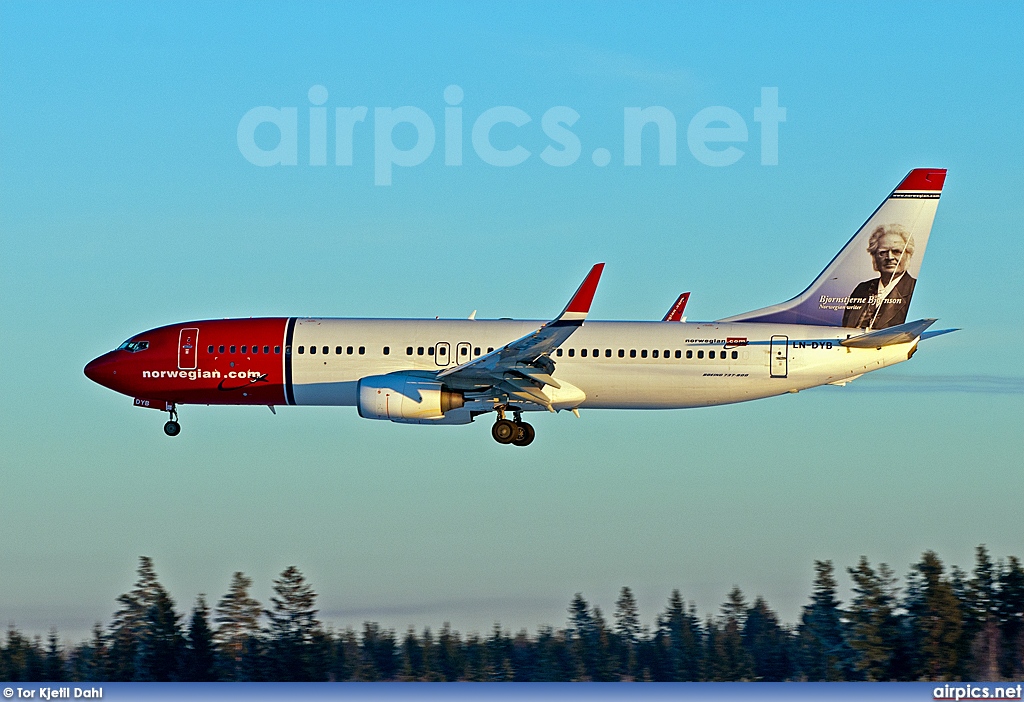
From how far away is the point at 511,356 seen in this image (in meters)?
48.4

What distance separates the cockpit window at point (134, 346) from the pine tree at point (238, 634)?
1056 inches

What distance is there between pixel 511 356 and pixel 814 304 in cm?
1196

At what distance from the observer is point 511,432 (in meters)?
51.7

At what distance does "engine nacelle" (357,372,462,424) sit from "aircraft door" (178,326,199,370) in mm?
6637

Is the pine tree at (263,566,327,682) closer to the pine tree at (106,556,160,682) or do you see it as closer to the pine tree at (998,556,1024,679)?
the pine tree at (106,556,160,682)

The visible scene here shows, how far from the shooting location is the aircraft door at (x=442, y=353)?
5078 centimetres

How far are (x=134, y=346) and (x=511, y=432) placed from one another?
556 inches

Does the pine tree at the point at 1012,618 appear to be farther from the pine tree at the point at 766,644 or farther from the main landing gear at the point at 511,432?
the main landing gear at the point at 511,432

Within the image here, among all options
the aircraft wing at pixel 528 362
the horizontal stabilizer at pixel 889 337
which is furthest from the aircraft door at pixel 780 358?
the aircraft wing at pixel 528 362

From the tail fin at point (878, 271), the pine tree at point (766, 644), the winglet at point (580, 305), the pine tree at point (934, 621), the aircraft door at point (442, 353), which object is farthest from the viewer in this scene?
the pine tree at point (766, 644)

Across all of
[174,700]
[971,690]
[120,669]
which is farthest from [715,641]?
[174,700]

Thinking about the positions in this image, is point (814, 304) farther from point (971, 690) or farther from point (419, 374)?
point (971, 690)

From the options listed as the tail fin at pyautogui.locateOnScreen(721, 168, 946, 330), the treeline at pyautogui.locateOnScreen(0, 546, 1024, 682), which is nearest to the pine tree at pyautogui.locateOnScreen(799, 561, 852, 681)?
the treeline at pyautogui.locateOnScreen(0, 546, 1024, 682)

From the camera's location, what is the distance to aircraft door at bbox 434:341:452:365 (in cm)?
5078
